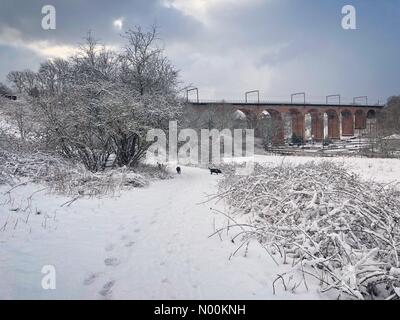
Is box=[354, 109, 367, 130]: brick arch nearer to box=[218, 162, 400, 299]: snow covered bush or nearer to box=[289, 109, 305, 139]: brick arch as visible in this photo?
box=[289, 109, 305, 139]: brick arch

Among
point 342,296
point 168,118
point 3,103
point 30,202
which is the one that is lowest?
point 342,296

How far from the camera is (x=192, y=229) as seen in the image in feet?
19.3

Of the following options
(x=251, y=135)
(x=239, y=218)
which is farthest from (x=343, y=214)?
(x=251, y=135)

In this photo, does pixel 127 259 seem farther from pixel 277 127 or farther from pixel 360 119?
pixel 360 119

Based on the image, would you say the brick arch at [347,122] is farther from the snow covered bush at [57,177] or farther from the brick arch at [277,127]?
the snow covered bush at [57,177]

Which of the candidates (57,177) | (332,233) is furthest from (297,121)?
(332,233)

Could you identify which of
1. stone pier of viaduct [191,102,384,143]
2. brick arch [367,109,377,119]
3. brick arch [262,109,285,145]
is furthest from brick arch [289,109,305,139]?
brick arch [367,109,377,119]

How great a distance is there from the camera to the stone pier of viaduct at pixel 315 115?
6608 centimetres

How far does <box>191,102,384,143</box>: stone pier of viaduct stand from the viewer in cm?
6608

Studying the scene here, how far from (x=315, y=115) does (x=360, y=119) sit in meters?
20.7

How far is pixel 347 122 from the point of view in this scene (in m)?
92.6

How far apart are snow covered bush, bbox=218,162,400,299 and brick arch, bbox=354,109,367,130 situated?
100 m
